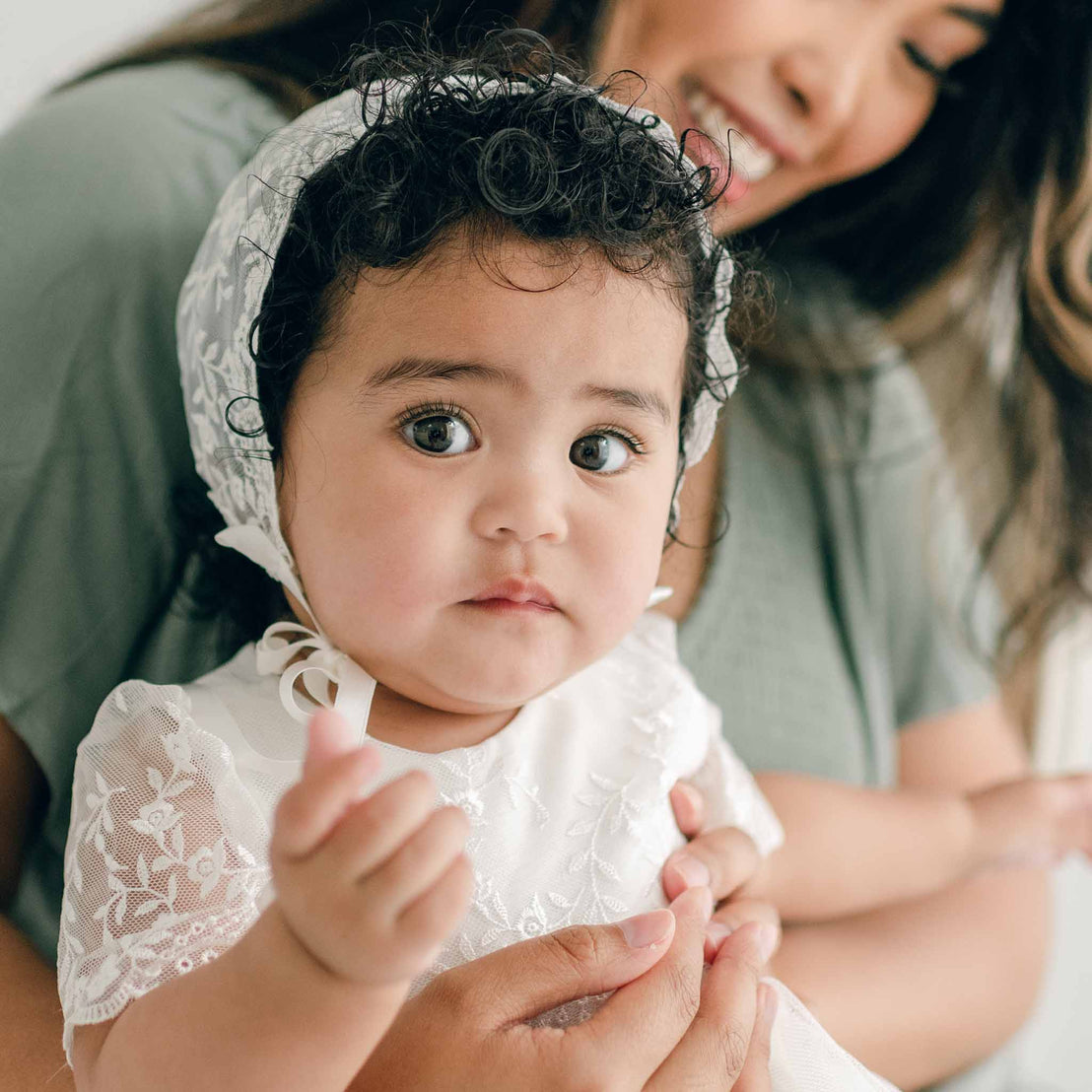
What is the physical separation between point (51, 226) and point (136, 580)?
0.29 m

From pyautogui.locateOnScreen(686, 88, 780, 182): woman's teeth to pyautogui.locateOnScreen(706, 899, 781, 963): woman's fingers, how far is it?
2.36 feet

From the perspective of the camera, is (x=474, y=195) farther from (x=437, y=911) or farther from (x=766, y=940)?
(x=766, y=940)

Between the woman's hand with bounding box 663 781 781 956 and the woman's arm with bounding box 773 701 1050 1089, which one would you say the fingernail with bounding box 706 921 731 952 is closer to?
the woman's hand with bounding box 663 781 781 956

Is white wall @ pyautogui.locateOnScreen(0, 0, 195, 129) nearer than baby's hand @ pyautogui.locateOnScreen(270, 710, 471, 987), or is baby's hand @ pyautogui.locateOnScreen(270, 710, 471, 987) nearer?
baby's hand @ pyautogui.locateOnScreen(270, 710, 471, 987)

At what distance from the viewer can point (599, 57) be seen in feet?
3.59

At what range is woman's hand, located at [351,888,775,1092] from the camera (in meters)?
0.67

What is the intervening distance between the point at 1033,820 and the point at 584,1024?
78 centimetres

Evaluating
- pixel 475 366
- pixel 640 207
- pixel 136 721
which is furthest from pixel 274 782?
pixel 640 207

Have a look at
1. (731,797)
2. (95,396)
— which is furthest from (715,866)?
(95,396)

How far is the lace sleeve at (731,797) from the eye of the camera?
0.96m

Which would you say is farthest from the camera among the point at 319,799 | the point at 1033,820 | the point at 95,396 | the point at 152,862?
the point at 1033,820

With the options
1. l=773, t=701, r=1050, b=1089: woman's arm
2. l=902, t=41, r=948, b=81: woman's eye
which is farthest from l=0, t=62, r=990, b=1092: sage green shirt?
l=902, t=41, r=948, b=81: woman's eye

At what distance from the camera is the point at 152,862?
2.27 feet

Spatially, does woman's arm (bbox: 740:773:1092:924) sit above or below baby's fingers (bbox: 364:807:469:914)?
below
